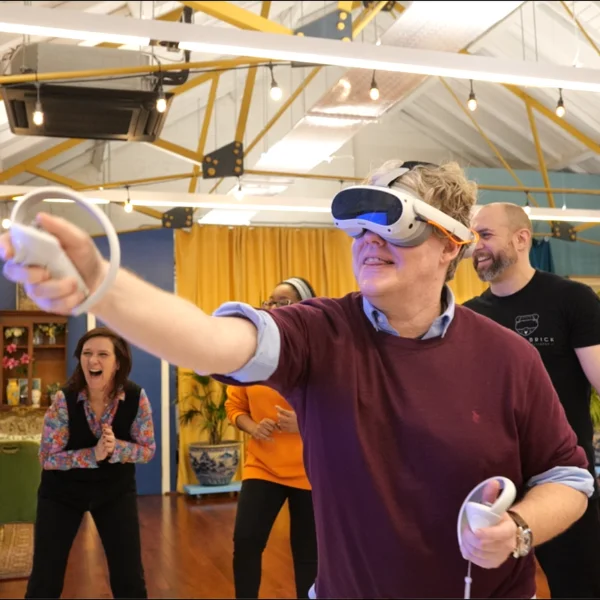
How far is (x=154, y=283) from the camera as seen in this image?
8.59 meters

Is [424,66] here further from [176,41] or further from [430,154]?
[430,154]

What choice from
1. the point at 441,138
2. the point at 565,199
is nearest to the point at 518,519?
the point at 565,199

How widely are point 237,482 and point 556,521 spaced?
7244 millimetres

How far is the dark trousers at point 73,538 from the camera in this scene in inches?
114

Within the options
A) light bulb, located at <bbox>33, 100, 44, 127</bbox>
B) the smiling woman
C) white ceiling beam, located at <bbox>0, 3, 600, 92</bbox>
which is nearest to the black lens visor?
white ceiling beam, located at <bbox>0, 3, 600, 92</bbox>

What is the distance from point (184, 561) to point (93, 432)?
98.7 inches

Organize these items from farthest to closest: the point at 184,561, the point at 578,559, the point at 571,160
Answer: the point at 571,160, the point at 184,561, the point at 578,559

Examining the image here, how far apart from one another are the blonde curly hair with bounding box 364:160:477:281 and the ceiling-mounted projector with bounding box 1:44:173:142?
2.89 meters

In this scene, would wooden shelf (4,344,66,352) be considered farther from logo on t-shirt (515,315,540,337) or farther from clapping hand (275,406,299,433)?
logo on t-shirt (515,315,540,337)

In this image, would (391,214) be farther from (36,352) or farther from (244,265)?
(244,265)

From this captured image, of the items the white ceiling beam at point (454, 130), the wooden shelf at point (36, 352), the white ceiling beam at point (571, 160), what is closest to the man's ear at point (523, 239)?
the white ceiling beam at point (571, 160)

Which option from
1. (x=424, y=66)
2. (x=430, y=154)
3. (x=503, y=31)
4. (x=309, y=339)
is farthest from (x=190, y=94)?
(x=309, y=339)

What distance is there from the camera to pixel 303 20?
416 cm

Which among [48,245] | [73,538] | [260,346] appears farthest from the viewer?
[73,538]
